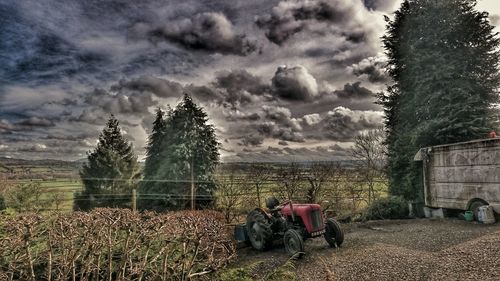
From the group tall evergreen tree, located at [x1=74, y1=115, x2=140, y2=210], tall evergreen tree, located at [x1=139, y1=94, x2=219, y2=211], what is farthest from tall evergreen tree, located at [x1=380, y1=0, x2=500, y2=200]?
tall evergreen tree, located at [x1=74, y1=115, x2=140, y2=210]

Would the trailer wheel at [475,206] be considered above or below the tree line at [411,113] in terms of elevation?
below

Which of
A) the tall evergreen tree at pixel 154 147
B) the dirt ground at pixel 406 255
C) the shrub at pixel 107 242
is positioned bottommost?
the dirt ground at pixel 406 255

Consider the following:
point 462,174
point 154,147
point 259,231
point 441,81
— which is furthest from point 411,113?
point 154,147

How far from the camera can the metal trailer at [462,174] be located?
10641mm

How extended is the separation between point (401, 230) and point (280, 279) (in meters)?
9.16

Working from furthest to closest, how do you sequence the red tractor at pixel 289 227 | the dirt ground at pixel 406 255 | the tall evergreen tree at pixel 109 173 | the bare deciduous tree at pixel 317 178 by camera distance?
the tall evergreen tree at pixel 109 173 → the bare deciduous tree at pixel 317 178 → the red tractor at pixel 289 227 → the dirt ground at pixel 406 255

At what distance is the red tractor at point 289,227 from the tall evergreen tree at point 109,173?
12.0 meters

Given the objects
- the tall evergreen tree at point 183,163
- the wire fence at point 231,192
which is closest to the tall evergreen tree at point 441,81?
the wire fence at point 231,192

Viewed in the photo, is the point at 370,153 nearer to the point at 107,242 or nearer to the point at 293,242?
the point at 293,242

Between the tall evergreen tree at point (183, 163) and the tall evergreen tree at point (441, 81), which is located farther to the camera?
the tall evergreen tree at point (183, 163)

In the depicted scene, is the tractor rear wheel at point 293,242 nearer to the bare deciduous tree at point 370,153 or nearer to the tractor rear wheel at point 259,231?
the tractor rear wheel at point 259,231

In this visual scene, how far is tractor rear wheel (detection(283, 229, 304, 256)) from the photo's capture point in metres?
8.20

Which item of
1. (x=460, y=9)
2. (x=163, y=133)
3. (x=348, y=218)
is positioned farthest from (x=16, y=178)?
(x=460, y=9)

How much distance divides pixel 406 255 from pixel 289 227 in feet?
8.78
